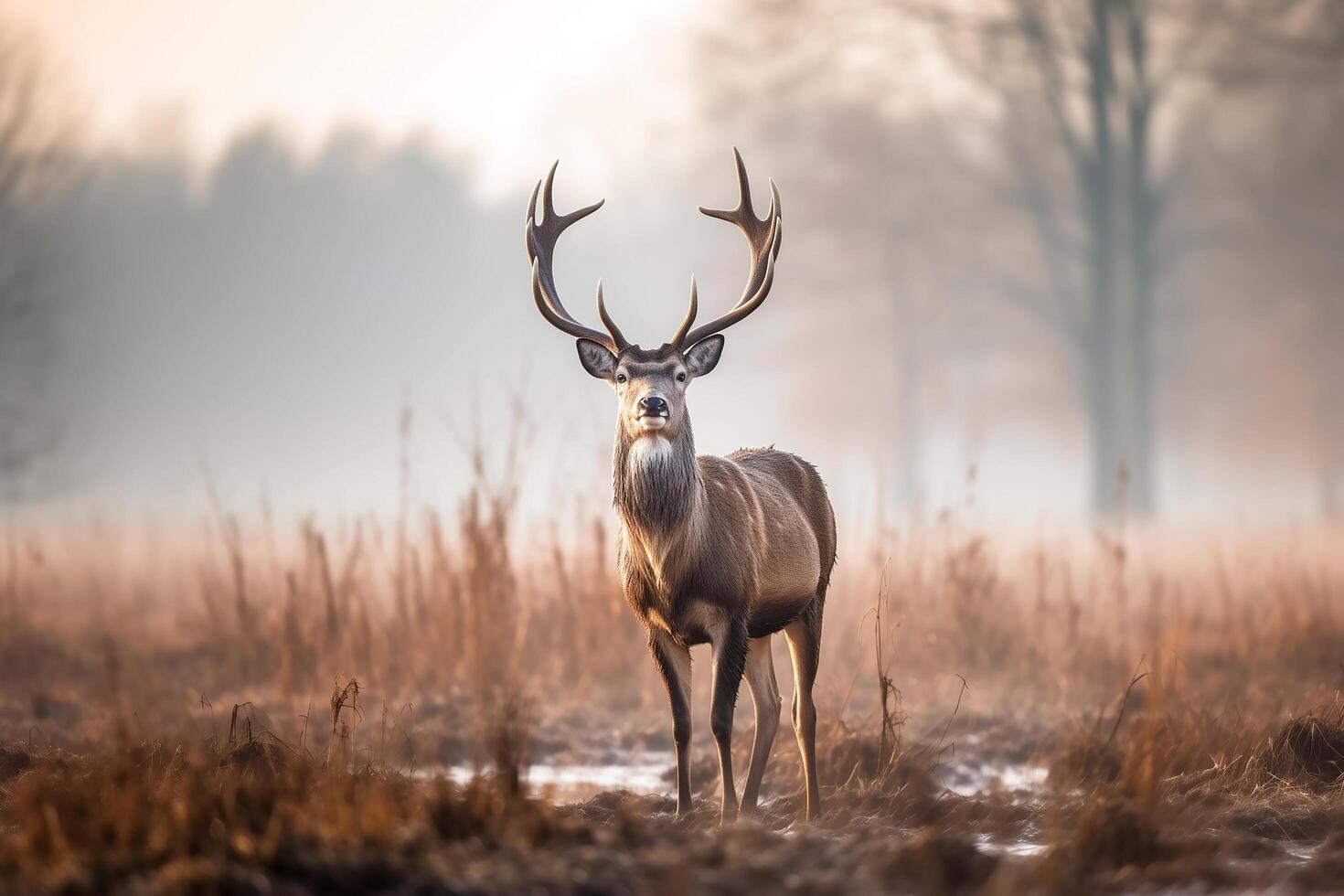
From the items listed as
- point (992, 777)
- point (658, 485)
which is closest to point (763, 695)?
point (658, 485)

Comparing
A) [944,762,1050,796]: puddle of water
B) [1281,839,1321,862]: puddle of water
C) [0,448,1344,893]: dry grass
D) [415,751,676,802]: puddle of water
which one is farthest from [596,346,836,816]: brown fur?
[1281,839,1321,862]: puddle of water

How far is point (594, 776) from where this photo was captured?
8.03 m

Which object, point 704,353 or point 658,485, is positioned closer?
point 658,485

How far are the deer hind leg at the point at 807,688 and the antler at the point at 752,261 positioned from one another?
1540 mm

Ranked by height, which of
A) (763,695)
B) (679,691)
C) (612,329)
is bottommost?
(763,695)

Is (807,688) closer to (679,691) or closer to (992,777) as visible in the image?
(679,691)

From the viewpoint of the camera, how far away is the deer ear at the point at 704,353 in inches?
257

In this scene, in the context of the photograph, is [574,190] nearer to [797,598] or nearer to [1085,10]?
[1085,10]

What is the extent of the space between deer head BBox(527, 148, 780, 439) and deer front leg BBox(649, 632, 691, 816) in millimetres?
973

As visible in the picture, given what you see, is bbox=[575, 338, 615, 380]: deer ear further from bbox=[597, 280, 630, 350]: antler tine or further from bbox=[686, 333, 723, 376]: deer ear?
bbox=[686, 333, 723, 376]: deer ear

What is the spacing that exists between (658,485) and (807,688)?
4.90 ft

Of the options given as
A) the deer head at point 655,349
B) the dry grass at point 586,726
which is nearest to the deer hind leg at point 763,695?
the dry grass at point 586,726

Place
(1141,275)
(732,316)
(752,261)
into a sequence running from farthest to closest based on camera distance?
(1141,275)
(752,261)
(732,316)

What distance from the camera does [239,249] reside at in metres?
49.2
